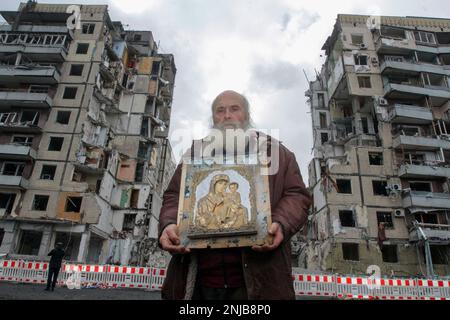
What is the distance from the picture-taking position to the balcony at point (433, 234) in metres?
28.4

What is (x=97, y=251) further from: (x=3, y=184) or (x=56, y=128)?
(x=56, y=128)

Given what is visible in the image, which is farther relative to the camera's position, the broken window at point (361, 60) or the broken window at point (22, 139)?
the broken window at point (361, 60)

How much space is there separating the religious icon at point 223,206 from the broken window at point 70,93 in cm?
3763

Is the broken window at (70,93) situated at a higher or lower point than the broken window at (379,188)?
higher

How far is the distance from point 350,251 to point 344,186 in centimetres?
638

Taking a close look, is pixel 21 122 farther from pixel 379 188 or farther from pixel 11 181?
pixel 379 188

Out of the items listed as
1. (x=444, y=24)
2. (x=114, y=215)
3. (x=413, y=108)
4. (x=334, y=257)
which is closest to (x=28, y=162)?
(x=114, y=215)

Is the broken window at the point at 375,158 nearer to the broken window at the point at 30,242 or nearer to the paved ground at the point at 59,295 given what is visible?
the paved ground at the point at 59,295


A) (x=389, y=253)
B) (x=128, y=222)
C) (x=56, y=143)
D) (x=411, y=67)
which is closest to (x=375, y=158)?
(x=389, y=253)

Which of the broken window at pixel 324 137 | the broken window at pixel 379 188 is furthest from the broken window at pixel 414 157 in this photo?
the broken window at pixel 324 137

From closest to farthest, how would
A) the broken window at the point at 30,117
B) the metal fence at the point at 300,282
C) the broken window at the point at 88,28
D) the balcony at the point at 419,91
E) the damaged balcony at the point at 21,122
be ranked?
the metal fence at the point at 300,282 < the damaged balcony at the point at 21,122 < the broken window at the point at 30,117 < the balcony at the point at 419,91 < the broken window at the point at 88,28

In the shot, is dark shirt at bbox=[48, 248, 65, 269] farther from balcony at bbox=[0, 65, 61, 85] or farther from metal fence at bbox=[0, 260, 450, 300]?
balcony at bbox=[0, 65, 61, 85]

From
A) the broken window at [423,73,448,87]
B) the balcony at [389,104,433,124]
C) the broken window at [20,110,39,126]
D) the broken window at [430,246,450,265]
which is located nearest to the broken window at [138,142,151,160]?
the broken window at [20,110,39,126]

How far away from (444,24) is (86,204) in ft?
151
